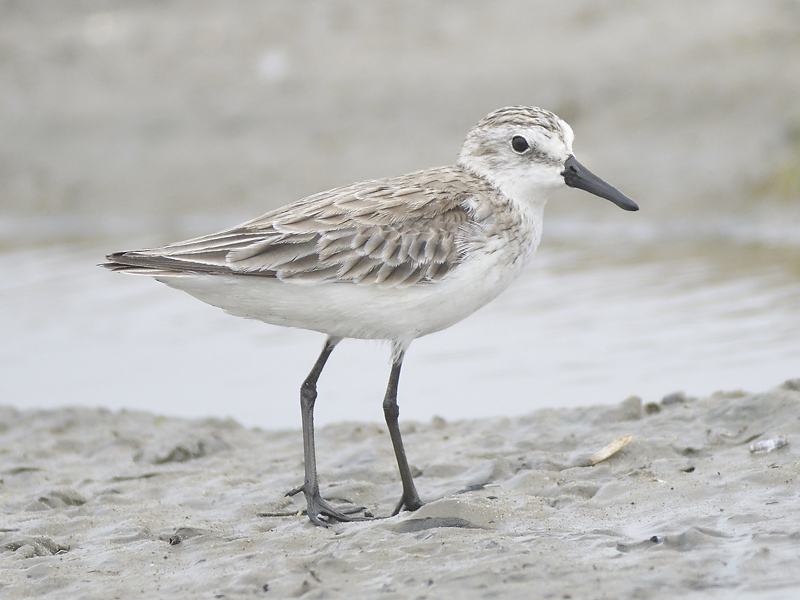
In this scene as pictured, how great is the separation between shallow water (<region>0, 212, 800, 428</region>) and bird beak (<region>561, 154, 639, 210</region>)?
1.98m

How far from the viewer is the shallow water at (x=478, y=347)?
8.90 meters

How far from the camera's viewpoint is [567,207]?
1484 centimetres

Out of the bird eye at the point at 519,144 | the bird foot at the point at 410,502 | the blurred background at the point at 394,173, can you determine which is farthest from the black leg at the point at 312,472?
the blurred background at the point at 394,173

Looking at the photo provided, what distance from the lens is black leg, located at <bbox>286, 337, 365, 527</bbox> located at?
19.9ft

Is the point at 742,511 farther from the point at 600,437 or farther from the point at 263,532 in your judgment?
the point at 263,532

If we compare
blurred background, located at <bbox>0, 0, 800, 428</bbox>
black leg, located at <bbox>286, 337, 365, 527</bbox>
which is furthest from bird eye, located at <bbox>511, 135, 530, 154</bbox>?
blurred background, located at <bbox>0, 0, 800, 428</bbox>

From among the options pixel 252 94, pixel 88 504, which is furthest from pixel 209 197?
pixel 88 504

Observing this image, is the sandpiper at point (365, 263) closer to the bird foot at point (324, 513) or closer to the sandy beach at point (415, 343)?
the bird foot at point (324, 513)

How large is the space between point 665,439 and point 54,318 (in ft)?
23.9

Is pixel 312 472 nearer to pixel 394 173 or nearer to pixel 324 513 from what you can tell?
pixel 324 513

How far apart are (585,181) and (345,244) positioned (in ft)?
5.40

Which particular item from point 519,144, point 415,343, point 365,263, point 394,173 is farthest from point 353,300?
point 394,173

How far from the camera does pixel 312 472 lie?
20.5 feet

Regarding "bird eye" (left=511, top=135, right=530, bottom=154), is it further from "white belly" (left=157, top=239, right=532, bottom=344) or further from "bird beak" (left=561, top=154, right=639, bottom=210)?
"white belly" (left=157, top=239, right=532, bottom=344)
